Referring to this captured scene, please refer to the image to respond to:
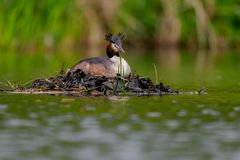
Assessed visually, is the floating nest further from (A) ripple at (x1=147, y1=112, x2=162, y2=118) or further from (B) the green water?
(A) ripple at (x1=147, y1=112, x2=162, y2=118)

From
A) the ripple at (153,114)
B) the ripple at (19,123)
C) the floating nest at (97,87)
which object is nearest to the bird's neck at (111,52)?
the floating nest at (97,87)

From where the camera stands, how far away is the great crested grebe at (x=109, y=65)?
13.6m

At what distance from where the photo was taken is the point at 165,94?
42.1ft

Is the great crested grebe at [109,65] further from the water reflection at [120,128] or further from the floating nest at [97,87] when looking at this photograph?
the water reflection at [120,128]

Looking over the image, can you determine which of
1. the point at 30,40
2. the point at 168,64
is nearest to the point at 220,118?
the point at 168,64

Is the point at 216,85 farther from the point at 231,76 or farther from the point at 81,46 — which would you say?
the point at 81,46

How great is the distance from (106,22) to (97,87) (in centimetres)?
1466

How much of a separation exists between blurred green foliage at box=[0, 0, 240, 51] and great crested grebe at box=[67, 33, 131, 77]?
10.8 m

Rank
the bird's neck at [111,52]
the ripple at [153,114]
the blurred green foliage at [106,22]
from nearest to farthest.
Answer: the ripple at [153,114] < the bird's neck at [111,52] < the blurred green foliage at [106,22]

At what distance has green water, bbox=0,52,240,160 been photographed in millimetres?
8172

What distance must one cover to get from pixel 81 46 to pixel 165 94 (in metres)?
14.1

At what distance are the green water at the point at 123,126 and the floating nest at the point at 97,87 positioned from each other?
39cm

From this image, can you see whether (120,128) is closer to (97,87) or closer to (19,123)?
(19,123)

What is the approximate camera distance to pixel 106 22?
2722 centimetres
